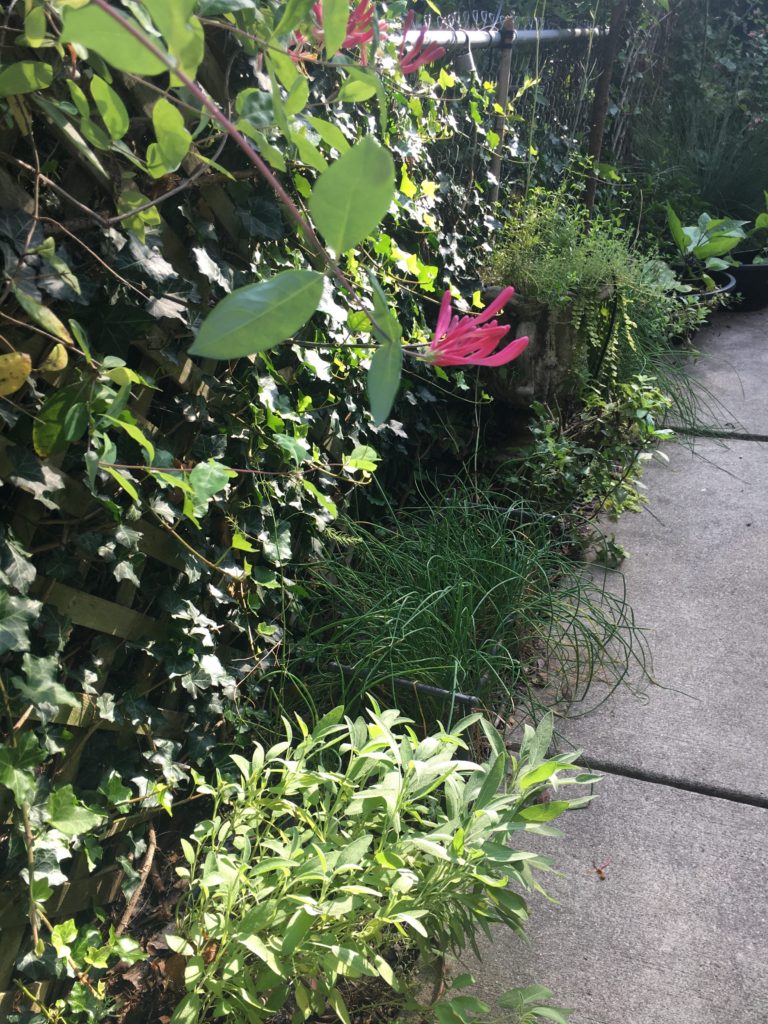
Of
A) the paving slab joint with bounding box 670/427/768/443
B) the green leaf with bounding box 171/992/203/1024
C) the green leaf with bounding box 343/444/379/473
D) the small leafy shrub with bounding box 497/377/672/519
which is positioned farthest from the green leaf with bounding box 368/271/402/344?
the paving slab joint with bounding box 670/427/768/443

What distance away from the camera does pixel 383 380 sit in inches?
21.5

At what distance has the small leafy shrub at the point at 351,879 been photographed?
133 centimetres

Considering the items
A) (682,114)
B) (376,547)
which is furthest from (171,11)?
(682,114)

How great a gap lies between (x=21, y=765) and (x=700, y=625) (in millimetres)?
2077

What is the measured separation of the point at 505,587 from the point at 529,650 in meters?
0.22

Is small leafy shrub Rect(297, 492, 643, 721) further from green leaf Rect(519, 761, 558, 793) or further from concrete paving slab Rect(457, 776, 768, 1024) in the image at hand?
green leaf Rect(519, 761, 558, 793)

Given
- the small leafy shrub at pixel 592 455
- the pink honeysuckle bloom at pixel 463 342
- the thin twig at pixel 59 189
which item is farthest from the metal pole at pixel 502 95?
the pink honeysuckle bloom at pixel 463 342

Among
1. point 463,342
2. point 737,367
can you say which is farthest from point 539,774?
point 737,367

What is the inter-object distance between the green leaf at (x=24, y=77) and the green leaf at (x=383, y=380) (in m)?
0.79

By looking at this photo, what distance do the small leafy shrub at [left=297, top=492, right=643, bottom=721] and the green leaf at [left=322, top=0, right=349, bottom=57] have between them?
1508mm

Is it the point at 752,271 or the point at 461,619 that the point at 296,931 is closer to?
the point at 461,619

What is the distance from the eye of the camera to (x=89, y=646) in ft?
4.96

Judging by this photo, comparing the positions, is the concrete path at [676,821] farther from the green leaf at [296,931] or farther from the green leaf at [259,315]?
the green leaf at [259,315]

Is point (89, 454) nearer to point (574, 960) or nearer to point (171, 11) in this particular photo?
point (171, 11)
